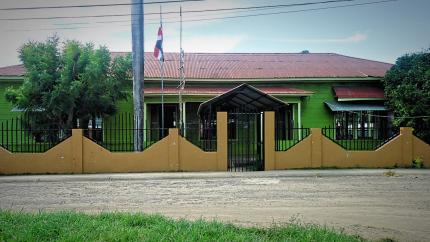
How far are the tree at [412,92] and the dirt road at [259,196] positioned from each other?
12.6ft

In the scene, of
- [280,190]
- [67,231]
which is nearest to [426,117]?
[280,190]

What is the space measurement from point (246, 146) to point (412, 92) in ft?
27.7

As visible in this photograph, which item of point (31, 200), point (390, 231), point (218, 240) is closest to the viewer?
point (218, 240)

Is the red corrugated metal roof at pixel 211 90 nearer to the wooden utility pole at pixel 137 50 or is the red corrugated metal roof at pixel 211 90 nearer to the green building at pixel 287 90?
the green building at pixel 287 90

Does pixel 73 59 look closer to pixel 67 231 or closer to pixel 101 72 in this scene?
pixel 101 72

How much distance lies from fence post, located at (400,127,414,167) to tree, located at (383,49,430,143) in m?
2.17

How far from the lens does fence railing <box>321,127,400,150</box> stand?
1795cm

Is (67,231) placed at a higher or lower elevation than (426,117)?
lower

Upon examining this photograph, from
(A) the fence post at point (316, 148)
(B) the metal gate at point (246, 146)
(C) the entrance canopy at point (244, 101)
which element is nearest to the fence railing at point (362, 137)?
(A) the fence post at point (316, 148)

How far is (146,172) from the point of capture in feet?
52.6

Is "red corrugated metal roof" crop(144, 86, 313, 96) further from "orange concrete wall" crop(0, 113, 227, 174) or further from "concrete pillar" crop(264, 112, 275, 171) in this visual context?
"concrete pillar" crop(264, 112, 275, 171)

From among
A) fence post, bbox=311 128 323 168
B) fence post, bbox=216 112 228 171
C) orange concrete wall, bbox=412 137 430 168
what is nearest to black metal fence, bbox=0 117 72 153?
fence post, bbox=216 112 228 171

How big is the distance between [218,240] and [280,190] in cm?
619

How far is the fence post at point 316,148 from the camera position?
16.6 meters
